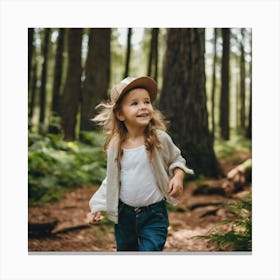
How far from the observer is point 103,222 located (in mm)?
3523

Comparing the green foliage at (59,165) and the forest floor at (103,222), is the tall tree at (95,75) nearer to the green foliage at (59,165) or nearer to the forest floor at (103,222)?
the green foliage at (59,165)

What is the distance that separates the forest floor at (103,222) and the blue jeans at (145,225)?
0.80 metres

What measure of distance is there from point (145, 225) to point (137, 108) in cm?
69

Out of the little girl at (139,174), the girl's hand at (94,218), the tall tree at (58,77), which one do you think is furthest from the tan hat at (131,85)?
the tall tree at (58,77)

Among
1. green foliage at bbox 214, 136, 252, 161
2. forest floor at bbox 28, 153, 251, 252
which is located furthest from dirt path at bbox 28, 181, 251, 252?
green foliage at bbox 214, 136, 252, 161

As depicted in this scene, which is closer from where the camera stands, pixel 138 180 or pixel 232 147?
pixel 138 180

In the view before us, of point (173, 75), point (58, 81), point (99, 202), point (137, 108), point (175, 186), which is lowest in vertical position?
point (99, 202)

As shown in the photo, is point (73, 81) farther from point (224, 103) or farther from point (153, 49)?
point (224, 103)

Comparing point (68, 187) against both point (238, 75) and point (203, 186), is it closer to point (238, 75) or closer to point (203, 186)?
point (203, 186)

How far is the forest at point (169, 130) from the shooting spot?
11.1ft

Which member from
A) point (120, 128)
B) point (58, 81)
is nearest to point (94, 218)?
point (120, 128)
